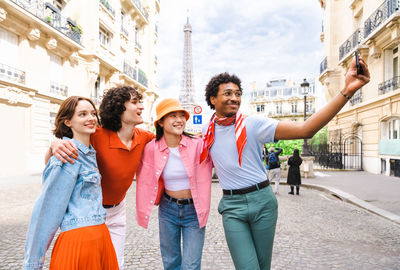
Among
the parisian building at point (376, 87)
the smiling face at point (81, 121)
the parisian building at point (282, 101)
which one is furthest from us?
the parisian building at point (282, 101)

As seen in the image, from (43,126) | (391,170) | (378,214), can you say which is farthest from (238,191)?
(43,126)

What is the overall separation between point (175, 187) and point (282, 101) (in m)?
64.6

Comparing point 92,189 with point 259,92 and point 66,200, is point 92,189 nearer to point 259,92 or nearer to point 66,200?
point 66,200

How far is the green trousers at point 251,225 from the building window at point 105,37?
808 inches

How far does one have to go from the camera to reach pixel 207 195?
2471mm

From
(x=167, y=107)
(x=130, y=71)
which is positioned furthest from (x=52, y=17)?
(x=167, y=107)

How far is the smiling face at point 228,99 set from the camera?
236cm

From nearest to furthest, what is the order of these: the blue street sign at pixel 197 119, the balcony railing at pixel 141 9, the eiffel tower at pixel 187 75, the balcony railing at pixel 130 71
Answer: the blue street sign at pixel 197 119 → the balcony railing at pixel 130 71 → the balcony railing at pixel 141 9 → the eiffel tower at pixel 187 75

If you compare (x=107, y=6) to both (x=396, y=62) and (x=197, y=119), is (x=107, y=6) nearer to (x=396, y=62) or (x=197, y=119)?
(x=197, y=119)

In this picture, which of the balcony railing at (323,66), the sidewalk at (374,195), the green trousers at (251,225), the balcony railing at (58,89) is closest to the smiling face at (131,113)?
the green trousers at (251,225)

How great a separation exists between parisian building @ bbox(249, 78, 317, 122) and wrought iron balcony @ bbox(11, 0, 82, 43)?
49.7 meters

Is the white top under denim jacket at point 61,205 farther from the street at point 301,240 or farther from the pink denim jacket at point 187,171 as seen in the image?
the street at point 301,240

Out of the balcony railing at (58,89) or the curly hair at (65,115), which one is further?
the balcony railing at (58,89)

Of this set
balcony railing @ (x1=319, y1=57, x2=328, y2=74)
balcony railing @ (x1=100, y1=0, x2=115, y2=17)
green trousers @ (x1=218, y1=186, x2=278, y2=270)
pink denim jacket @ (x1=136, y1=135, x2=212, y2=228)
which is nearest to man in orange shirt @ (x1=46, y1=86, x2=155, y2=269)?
pink denim jacket @ (x1=136, y1=135, x2=212, y2=228)
